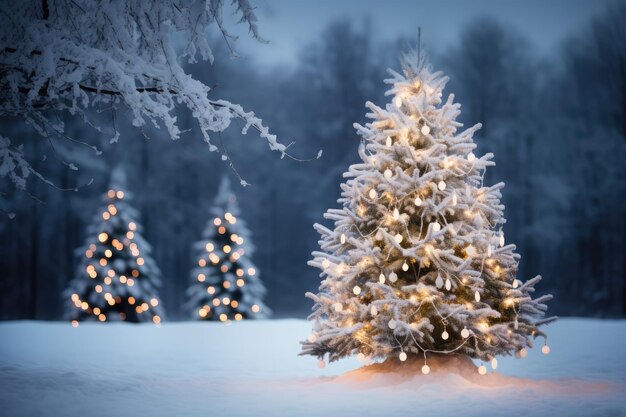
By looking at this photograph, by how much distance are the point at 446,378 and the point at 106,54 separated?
5461mm

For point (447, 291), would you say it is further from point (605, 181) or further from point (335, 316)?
point (605, 181)

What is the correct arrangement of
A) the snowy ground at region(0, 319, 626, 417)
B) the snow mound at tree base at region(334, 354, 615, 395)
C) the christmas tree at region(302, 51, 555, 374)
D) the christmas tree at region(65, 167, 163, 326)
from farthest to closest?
the christmas tree at region(65, 167, 163, 326) → the christmas tree at region(302, 51, 555, 374) → the snow mound at tree base at region(334, 354, 615, 395) → the snowy ground at region(0, 319, 626, 417)

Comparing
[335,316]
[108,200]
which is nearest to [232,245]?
[108,200]

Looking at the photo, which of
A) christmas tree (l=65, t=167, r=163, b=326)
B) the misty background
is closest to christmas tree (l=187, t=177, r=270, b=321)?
christmas tree (l=65, t=167, r=163, b=326)

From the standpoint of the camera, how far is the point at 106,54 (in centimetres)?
734

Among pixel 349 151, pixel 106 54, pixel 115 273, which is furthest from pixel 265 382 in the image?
pixel 349 151

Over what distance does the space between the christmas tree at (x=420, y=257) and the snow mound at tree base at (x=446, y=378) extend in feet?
0.55

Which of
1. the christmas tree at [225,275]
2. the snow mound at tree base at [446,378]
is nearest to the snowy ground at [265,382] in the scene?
the snow mound at tree base at [446,378]

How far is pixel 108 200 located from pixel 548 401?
17562 millimetres

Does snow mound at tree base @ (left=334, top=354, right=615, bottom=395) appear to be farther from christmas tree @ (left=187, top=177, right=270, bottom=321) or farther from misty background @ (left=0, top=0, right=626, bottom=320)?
misty background @ (left=0, top=0, right=626, bottom=320)

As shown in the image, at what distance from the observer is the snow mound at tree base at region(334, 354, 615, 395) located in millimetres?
8781

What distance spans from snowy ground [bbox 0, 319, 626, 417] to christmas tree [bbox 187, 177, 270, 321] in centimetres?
746

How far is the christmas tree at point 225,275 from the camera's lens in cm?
2284

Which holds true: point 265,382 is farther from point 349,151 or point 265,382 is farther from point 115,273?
point 349,151
